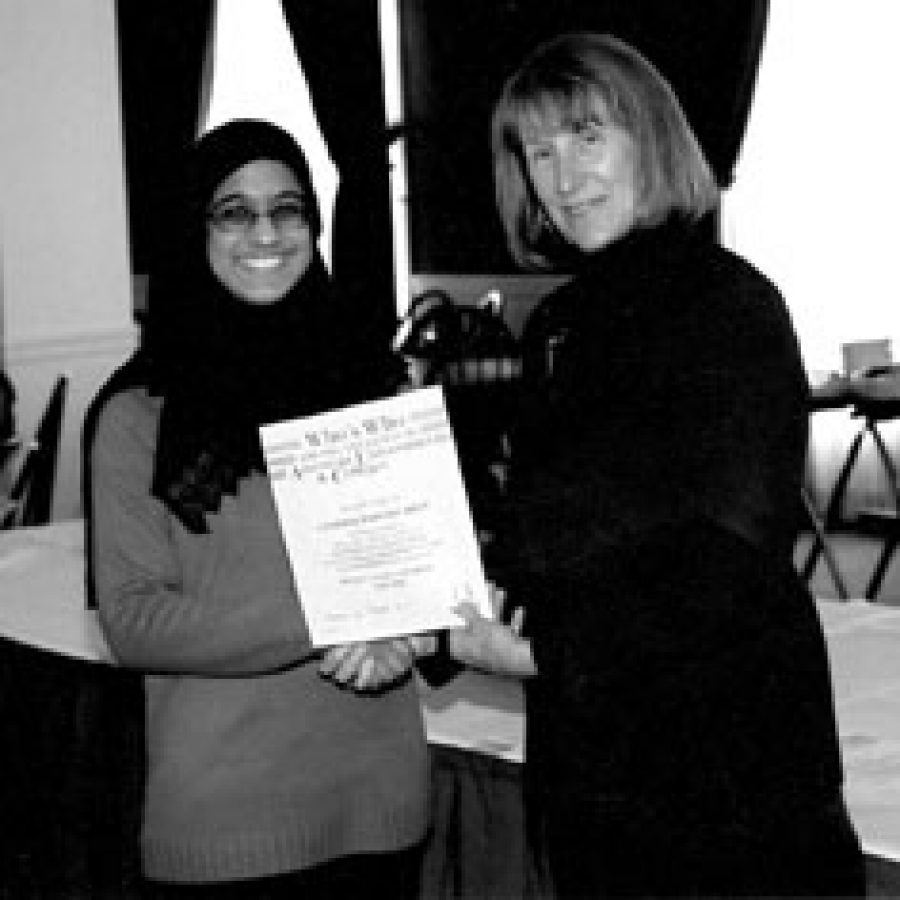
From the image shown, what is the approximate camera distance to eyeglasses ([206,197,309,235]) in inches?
77.5

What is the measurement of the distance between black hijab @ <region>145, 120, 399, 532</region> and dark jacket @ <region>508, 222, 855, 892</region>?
0.48 metres

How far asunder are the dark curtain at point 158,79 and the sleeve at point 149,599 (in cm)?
674

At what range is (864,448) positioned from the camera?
7.21 metres

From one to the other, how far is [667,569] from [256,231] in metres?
0.70

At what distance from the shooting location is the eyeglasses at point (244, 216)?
1.97 metres

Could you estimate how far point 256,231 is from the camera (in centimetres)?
197

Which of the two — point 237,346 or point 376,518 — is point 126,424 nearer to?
point 237,346

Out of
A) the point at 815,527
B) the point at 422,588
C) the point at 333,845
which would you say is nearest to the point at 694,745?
the point at 422,588

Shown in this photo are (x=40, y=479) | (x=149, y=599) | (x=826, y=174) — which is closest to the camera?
(x=149, y=599)

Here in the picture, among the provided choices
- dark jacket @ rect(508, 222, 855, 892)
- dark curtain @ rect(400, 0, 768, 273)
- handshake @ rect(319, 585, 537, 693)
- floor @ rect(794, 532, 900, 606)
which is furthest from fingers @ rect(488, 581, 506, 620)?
dark curtain @ rect(400, 0, 768, 273)

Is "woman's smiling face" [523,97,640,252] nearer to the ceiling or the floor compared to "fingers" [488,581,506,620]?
nearer to the ceiling

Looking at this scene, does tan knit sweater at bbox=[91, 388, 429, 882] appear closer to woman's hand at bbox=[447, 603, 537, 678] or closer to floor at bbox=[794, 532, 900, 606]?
woman's hand at bbox=[447, 603, 537, 678]

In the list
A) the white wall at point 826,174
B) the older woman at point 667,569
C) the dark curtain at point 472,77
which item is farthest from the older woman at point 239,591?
the dark curtain at point 472,77

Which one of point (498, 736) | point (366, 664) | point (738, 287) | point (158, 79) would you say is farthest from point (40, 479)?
point (738, 287)
